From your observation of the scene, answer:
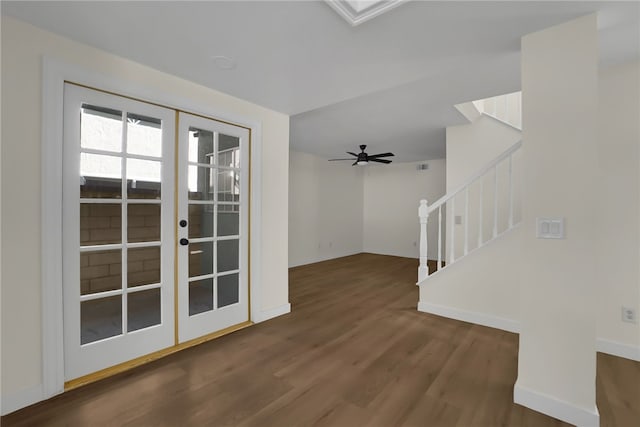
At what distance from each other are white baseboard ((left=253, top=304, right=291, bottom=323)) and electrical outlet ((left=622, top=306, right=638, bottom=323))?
3.15 metres

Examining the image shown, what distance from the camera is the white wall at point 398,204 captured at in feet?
23.2

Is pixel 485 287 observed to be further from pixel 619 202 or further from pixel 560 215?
pixel 560 215

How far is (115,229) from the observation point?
2.17 meters

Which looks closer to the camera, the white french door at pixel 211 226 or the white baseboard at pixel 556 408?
the white baseboard at pixel 556 408

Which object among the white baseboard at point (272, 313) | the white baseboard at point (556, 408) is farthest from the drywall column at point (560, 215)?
Answer: the white baseboard at point (272, 313)

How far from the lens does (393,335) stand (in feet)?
9.32

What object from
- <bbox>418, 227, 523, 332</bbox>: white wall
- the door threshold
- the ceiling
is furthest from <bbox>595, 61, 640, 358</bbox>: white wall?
the door threshold

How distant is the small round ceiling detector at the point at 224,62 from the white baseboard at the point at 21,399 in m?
2.50

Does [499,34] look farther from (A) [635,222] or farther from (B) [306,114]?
(B) [306,114]

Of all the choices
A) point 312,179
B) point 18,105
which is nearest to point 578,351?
point 18,105

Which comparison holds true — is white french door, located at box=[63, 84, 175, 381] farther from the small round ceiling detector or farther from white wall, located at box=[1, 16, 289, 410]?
the small round ceiling detector

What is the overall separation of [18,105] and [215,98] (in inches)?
54.1

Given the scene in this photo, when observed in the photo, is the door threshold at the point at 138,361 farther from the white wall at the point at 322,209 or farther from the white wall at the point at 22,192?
the white wall at the point at 322,209

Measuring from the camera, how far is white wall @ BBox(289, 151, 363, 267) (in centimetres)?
634
